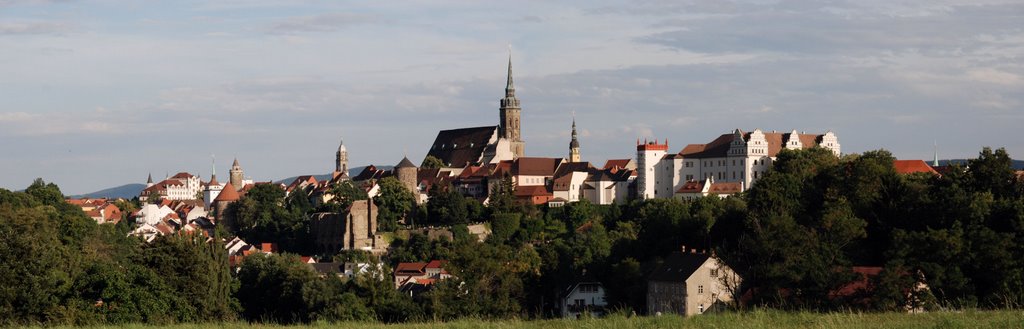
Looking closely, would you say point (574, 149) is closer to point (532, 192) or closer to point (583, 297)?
point (532, 192)

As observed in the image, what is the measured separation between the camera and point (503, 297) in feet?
159

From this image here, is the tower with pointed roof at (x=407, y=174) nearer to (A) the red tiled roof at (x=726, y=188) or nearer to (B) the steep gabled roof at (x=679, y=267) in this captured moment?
(A) the red tiled roof at (x=726, y=188)

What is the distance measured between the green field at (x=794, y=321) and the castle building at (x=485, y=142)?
327 feet

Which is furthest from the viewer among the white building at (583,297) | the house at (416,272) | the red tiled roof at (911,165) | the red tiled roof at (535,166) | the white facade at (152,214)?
the white facade at (152,214)

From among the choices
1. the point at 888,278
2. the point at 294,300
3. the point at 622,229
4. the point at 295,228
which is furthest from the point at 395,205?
the point at 888,278

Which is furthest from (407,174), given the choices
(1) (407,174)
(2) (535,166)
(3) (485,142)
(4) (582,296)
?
(4) (582,296)

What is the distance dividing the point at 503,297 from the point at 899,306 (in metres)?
16.6

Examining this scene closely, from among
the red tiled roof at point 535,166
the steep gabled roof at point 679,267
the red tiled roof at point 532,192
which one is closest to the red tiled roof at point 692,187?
the red tiled roof at point 532,192

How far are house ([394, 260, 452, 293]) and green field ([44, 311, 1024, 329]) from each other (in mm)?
47230

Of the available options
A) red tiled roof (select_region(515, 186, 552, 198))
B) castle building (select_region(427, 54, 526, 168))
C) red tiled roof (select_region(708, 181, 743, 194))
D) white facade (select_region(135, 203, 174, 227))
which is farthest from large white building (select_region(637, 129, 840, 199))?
white facade (select_region(135, 203, 174, 227))

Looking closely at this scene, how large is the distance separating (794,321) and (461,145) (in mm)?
108614

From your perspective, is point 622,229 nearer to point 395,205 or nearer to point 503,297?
point 395,205

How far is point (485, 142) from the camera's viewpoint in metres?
125

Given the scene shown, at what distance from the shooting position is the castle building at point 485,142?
123 m
